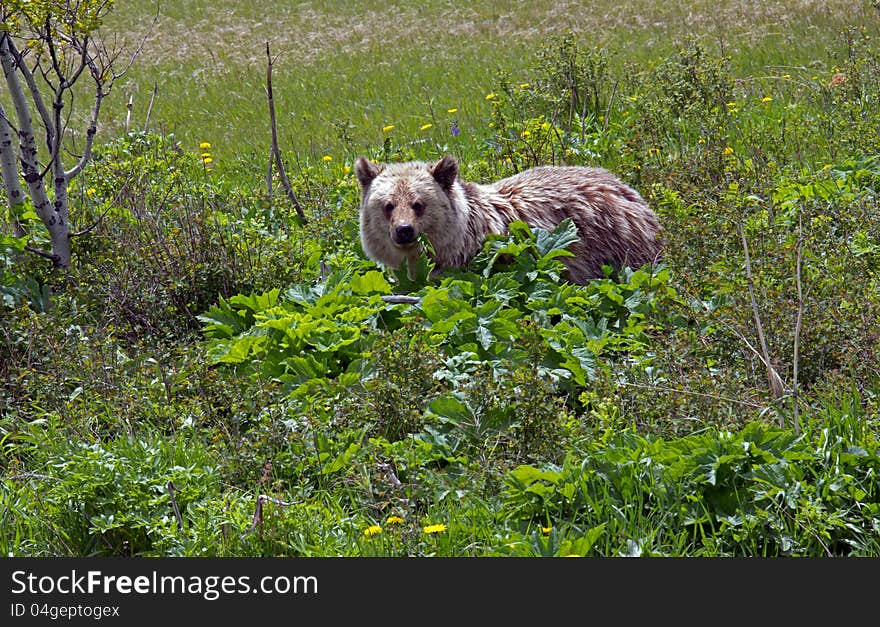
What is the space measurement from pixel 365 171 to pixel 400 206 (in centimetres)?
56

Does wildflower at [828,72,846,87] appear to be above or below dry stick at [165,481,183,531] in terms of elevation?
above

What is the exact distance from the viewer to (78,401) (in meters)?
6.19

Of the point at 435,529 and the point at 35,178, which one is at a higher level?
the point at 35,178

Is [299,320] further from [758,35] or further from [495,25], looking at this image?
[495,25]

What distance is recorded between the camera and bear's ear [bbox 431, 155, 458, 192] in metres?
7.78

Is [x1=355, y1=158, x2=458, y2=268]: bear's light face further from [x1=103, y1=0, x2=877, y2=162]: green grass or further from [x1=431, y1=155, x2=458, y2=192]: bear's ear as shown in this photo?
[x1=103, y1=0, x2=877, y2=162]: green grass

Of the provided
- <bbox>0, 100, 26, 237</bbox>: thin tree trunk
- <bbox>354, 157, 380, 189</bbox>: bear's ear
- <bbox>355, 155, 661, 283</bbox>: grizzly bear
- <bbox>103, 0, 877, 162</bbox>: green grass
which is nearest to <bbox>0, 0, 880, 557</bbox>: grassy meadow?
<bbox>0, 100, 26, 237</bbox>: thin tree trunk

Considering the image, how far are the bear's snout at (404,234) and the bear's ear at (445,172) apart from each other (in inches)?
22.6

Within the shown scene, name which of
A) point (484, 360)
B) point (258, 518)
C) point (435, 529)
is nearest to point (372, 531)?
point (435, 529)

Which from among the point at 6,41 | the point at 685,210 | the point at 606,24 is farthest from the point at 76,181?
the point at 606,24

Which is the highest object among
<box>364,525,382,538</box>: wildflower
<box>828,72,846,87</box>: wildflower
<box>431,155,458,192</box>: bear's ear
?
<box>828,72,846,87</box>: wildflower

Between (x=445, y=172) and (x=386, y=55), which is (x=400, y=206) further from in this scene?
(x=386, y=55)

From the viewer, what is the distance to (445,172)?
7.82m

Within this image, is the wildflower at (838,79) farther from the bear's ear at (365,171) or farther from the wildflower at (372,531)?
the wildflower at (372,531)
